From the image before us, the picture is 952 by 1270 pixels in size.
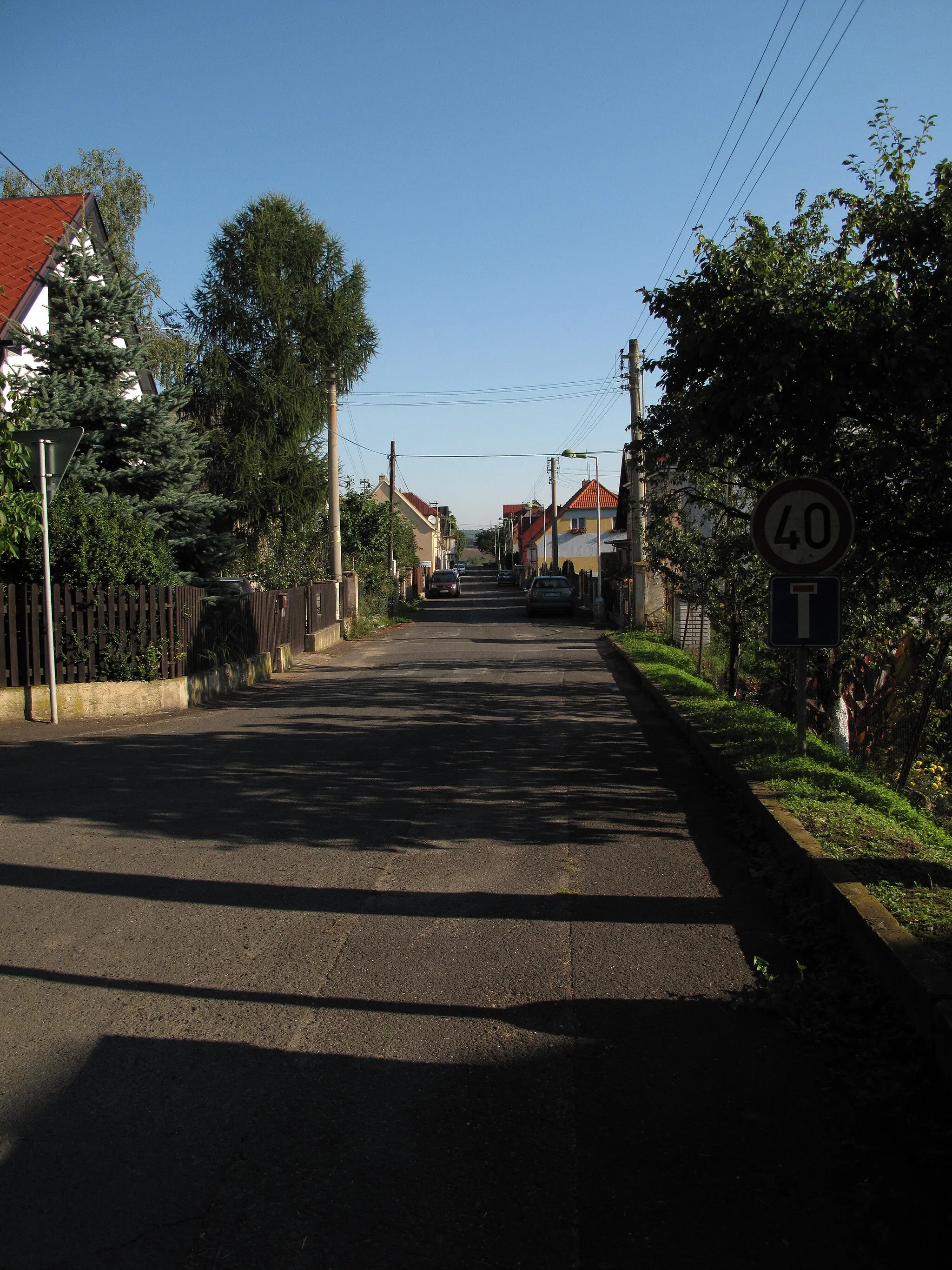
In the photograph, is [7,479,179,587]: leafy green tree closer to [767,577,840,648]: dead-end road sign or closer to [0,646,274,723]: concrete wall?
[0,646,274,723]: concrete wall

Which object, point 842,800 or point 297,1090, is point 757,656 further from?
point 297,1090

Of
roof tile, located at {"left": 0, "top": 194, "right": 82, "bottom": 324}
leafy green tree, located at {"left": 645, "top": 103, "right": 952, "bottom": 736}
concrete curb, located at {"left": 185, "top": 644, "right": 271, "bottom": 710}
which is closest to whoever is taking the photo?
leafy green tree, located at {"left": 645, "top": 103, "right": 952, "bottom": 736}

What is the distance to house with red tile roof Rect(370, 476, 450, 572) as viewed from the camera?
102062mm

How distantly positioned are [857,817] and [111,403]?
1227cm

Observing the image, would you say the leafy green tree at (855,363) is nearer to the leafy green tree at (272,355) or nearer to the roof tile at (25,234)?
the roof tile at (25,234)

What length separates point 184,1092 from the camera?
3.63m

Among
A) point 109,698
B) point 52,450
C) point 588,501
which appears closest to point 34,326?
point 52,450

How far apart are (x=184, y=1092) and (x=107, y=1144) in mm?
372

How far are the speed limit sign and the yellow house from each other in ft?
233

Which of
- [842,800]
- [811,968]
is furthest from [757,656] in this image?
[811,968]

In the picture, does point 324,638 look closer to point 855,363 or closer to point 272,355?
point 272,355

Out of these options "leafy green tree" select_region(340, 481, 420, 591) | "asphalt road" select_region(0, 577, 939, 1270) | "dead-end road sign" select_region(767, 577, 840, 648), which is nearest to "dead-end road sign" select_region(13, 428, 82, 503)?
"asphalt road" select_region(0, 577, 939, 1270)

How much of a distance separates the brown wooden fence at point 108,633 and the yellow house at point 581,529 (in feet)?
212

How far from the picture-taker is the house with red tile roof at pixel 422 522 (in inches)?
4018
